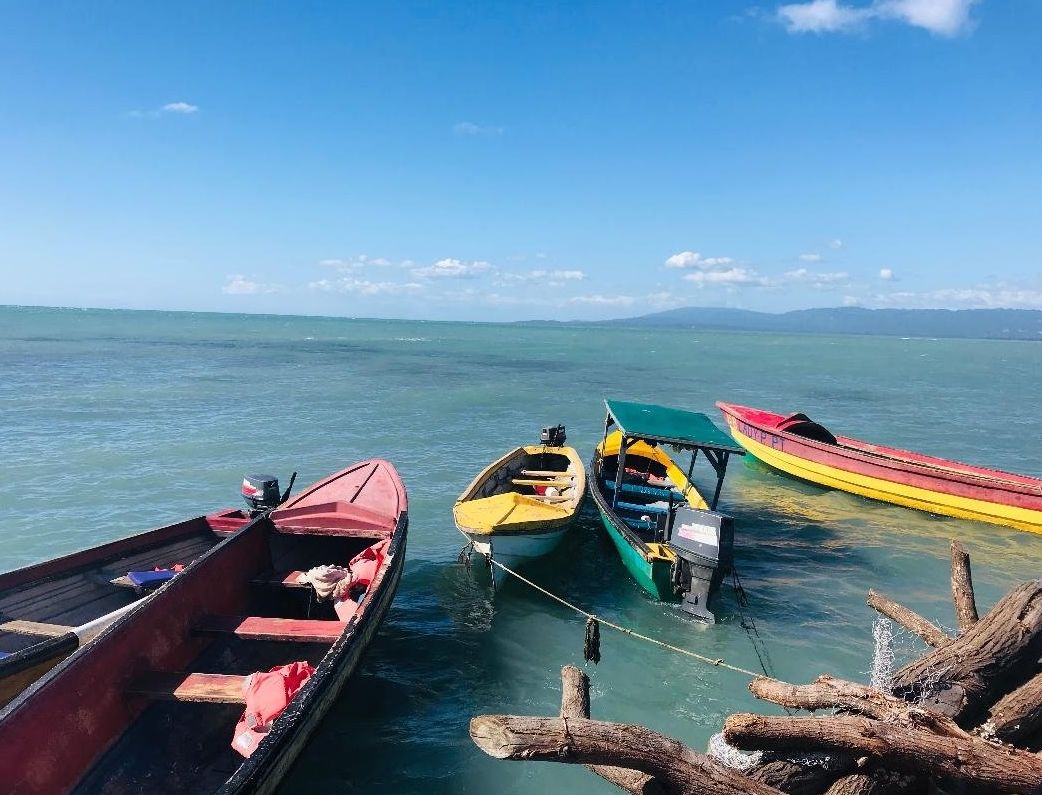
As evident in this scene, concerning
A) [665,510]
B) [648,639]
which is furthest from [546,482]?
[648,639]

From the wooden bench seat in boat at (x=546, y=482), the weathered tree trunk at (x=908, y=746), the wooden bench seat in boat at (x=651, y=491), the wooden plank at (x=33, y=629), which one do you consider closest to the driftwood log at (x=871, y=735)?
the weathered tree trunk at (x=908, y=746)

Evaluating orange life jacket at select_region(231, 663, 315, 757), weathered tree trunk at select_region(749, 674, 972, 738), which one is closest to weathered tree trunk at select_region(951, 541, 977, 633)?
weathered tree trunk at select_region(749, 674, 972, 738)

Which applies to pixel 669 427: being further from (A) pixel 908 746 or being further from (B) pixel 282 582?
(A) pixel 908 746

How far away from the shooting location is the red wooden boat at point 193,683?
5.45 meters

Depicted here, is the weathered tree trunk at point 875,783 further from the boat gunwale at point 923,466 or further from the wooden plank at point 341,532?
the boat gunwale at point 923,466

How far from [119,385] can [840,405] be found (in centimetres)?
4893

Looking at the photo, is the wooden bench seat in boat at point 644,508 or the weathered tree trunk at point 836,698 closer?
the weathered tree trunk at point 836,698

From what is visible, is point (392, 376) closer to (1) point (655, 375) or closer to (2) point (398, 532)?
(1) point (655, 375)

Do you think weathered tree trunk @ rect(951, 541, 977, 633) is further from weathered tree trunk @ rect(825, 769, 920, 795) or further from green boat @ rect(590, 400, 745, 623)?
green boat @ rect(590, 400, 745, 623)

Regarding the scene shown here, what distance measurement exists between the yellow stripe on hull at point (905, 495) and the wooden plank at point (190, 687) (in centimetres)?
1835

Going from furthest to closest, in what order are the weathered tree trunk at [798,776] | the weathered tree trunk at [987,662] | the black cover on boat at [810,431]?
1. the black cover on boat at [810,431]
2. the weathered tree trunk at [987,662]
3. the weathered tree trunk at [798,776]

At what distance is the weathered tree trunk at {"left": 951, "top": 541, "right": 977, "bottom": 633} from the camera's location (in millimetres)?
4947

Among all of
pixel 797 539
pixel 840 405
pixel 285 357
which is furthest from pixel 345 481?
pixel 285 357

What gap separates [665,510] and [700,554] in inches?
138
